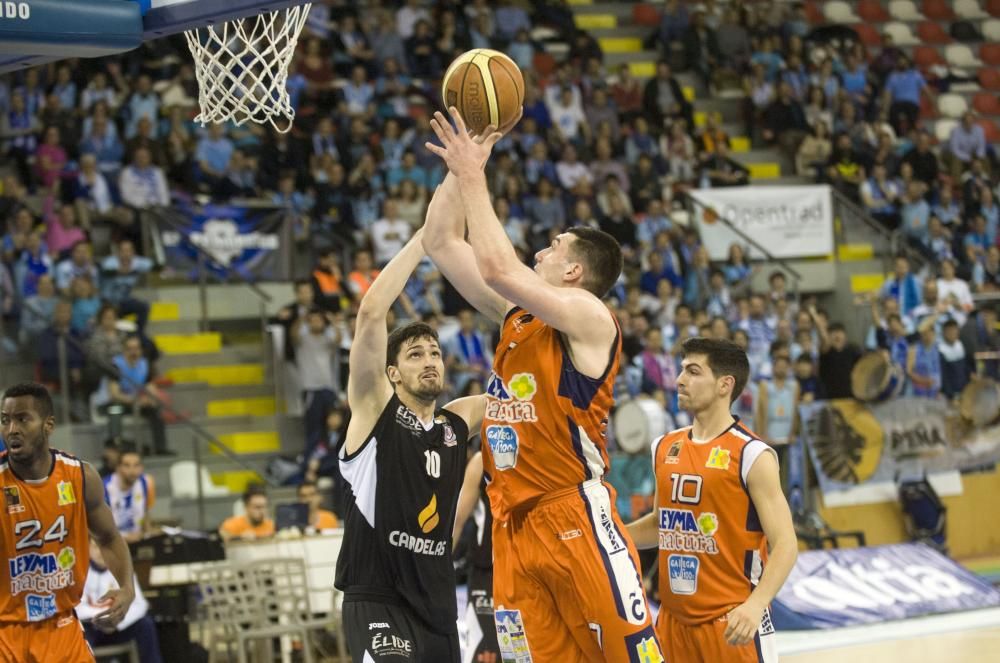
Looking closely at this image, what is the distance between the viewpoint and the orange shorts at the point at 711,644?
17.5 feet

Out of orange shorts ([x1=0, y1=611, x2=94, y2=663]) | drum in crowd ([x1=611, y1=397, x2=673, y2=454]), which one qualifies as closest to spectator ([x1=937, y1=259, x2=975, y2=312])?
drum in crowd ([x1=611, y1=397, x2=673, y2=454])

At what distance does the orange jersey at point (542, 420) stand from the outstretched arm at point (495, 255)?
0.17 meters

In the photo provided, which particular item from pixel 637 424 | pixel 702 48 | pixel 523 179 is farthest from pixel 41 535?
pixel 702 48

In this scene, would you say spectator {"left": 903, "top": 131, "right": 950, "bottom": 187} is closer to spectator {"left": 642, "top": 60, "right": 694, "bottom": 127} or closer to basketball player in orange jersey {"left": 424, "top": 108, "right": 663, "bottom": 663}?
spectator {"left": 642, "top": 60, "right": 694, "bottom": 127}

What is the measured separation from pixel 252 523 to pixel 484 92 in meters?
6.48

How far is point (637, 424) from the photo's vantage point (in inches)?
477

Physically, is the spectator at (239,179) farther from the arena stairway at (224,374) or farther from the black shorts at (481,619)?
the black shorts at (481,619)

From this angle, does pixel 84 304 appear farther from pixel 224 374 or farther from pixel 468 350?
pixel 468 350

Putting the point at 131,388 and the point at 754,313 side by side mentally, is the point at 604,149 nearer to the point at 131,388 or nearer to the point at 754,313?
the point at 754,313

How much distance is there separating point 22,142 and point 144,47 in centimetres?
215

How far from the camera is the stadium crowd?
42.7ft

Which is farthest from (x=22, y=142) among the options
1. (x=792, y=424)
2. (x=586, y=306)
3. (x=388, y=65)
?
(x=586, y=306)

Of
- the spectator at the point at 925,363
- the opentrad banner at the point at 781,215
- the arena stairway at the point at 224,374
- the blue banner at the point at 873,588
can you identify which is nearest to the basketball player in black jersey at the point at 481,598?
the blue banner at the point at 873,588

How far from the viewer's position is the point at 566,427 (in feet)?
15.8
